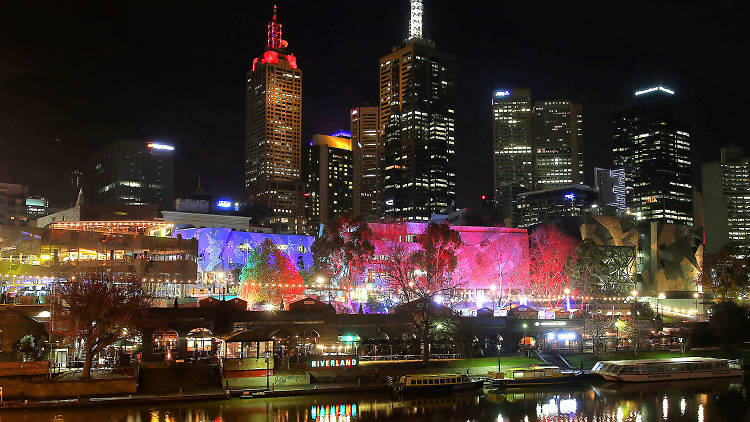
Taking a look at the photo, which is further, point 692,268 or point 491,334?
point 692,268

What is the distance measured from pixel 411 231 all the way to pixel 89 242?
49185 millimetres

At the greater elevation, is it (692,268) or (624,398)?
(692,268)

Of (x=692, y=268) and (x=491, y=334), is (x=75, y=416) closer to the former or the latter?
(x=491, y=334)

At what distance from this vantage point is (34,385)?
1660 inches

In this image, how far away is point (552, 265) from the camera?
93562 millimetres

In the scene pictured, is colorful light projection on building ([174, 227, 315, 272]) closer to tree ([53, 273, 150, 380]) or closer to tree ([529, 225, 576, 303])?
tree ([529, 225, 576, 303])

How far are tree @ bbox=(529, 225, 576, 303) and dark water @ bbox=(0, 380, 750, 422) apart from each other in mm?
33040

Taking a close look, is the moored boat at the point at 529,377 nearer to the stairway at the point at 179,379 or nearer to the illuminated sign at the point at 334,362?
the illuminated sign at the point at 334,362

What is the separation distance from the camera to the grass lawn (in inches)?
2356

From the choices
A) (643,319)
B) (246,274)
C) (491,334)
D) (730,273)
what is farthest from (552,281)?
(246,274)

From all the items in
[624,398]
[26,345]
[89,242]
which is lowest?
[624,398]

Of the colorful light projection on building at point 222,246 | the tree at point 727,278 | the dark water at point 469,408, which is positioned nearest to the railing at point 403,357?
the dark water at point 469,408

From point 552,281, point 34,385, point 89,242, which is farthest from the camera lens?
point 552,281

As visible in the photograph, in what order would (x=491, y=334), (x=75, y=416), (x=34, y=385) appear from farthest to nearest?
1. (x=491, y=334)
2. (x=34, y=385)
3. (x=75, y=416)
